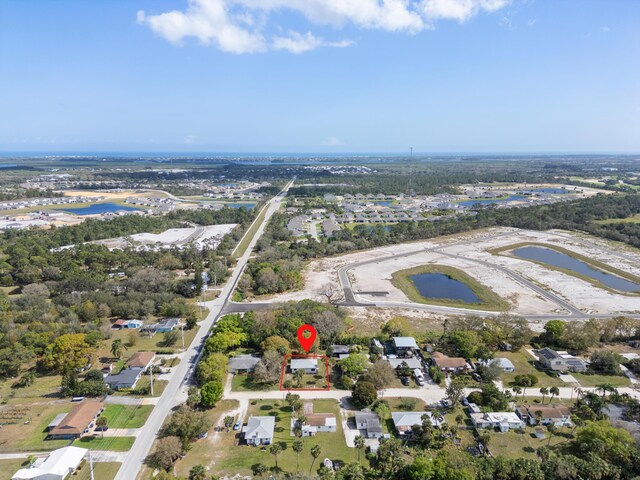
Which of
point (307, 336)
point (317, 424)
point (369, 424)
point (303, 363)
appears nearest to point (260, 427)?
point (317, 424)

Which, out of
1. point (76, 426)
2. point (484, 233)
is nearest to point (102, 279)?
point (76, 426)

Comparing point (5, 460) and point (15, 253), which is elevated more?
point (15, 253)

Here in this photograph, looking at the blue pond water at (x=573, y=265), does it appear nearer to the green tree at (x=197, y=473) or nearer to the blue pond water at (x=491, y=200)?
the blue pond water at (x=491, y=200)

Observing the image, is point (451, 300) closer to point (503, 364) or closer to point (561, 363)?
point (503, 364)

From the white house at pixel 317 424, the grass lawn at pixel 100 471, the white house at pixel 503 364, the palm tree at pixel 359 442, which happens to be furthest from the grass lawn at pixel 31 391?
the white house at pixel 503 364

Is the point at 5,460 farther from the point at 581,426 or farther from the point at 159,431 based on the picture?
the point at 581,426

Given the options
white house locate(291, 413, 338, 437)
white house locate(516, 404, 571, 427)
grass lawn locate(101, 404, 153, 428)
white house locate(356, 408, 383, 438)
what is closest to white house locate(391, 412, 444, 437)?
white house locate(356, 408, 383, 438)

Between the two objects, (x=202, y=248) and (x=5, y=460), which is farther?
(x=202, y=248)
